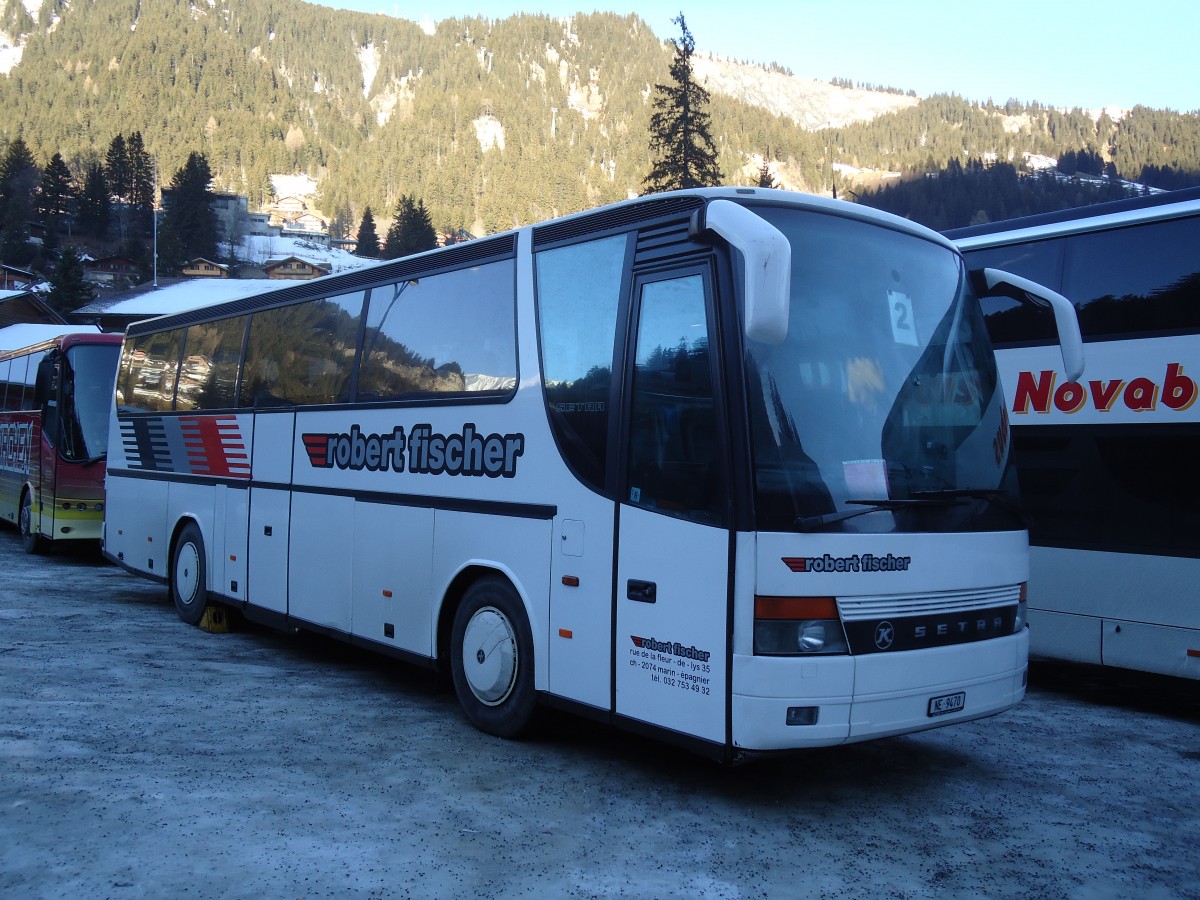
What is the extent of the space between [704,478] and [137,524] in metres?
8.84

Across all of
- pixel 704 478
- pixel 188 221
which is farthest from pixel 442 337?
pixel 188 221

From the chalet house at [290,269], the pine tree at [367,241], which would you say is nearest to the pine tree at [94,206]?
the chalet house at [290,269]

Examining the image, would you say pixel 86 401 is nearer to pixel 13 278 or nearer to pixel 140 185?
pixel 13 278

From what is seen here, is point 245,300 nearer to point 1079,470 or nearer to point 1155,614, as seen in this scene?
point 1079,470

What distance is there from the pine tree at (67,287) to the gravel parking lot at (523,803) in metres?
82.1

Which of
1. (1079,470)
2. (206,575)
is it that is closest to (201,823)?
(206,575)

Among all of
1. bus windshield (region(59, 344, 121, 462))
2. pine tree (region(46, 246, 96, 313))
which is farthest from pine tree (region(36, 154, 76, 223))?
bus windshield (region(59, 344, 121, 462))

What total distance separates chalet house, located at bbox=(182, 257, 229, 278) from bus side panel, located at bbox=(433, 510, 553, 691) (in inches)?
4378

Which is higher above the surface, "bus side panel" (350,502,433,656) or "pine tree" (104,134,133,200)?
"pine tree" (104,134,133,200)

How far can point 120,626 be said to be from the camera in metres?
10.4

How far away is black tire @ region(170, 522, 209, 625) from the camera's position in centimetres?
1044

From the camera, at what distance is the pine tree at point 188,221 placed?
109 metres

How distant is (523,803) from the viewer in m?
Result: 5.25

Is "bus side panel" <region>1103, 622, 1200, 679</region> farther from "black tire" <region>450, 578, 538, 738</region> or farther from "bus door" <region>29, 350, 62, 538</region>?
"bus door" <region>29, 350, 62, 538</region>
